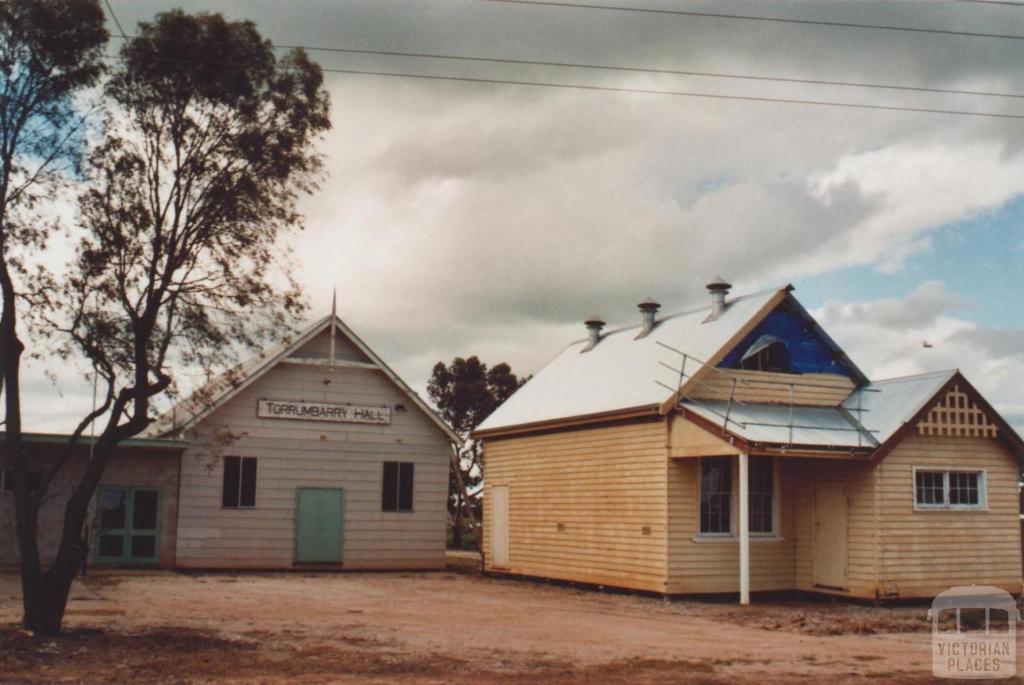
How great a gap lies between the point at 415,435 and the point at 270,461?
4.18 metres

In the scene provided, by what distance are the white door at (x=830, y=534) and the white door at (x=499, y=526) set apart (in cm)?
887

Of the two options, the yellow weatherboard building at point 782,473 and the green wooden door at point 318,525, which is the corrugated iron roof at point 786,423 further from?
the green wooden door at point 318,525

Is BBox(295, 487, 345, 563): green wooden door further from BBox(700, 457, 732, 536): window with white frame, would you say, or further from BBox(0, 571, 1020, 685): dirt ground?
BBox(700, 457, 732, 536): window with white frame

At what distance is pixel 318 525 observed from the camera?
2853cm

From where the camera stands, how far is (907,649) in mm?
14352

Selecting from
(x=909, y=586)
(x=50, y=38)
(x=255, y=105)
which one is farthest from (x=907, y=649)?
(x=50, y=38)

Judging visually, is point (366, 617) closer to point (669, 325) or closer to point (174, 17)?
point (174, 17)

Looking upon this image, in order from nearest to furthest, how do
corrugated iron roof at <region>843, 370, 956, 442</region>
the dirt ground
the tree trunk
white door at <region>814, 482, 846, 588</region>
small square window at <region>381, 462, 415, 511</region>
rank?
1. the dirt ground
2. corrugated iron roof at <region>843, 370, 956, 442</region>
3. white door at <region>814, 482, 846, 588</region>
4. small square window at <region>381, 462, 415, 511</region>
5. the tree trunk

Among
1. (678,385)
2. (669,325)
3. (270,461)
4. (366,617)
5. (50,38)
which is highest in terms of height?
(50,38)

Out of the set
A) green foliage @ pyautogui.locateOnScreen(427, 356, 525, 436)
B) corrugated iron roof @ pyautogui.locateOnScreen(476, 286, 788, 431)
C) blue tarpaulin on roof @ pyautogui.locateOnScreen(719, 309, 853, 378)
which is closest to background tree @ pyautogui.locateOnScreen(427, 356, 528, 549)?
green foliage @ pyautogui.locateOnScreen(427, 356, 525, 436)

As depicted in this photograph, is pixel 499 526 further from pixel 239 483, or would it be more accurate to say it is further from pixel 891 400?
pixel 891 400

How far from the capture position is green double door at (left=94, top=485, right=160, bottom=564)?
26562 millimetres

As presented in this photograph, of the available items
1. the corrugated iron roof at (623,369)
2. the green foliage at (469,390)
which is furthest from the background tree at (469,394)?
the corrugated iron roof at (623,369)

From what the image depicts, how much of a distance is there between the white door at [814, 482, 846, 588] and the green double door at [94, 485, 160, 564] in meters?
16.3
